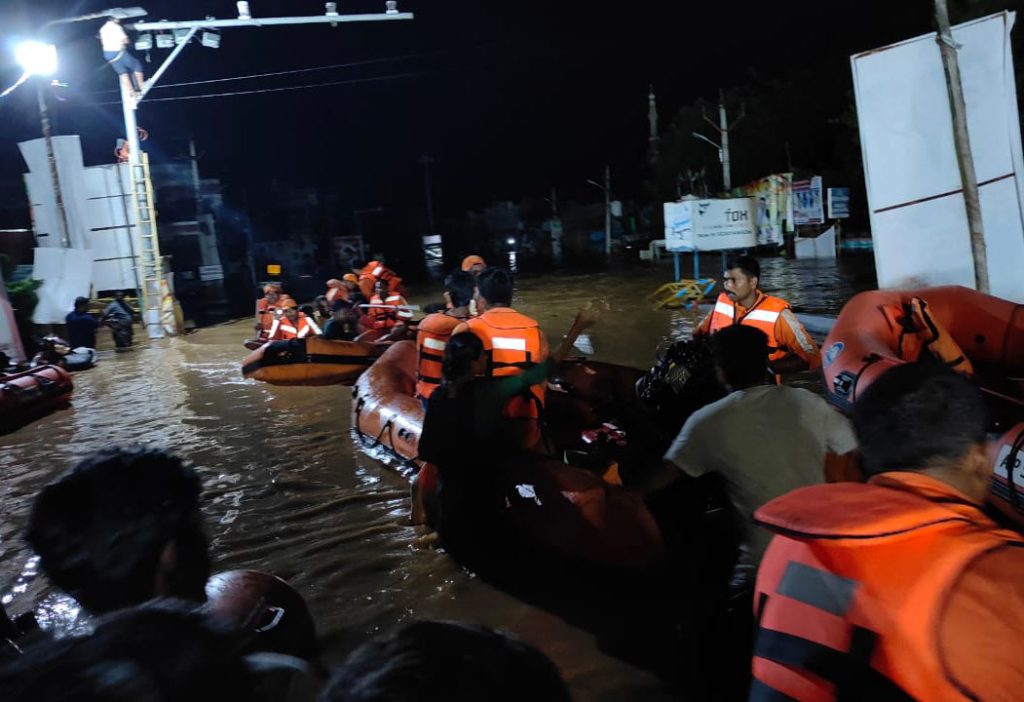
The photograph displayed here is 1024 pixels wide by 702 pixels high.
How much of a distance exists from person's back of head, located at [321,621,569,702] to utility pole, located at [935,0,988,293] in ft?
25.9

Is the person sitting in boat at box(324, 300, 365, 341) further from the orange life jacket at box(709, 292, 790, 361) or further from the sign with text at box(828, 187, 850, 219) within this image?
the sign with text at box(828, 187, 850, 219)

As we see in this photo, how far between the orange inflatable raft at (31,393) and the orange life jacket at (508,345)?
6.74 meters

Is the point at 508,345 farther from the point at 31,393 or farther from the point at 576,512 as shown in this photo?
the point at 31,393

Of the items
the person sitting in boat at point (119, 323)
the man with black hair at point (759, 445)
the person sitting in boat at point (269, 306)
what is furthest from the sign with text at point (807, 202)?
the man with black hair at point (759, 445)

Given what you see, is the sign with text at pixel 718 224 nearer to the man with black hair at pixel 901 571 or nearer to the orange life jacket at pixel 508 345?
the orange life jacket at pixel 508 345

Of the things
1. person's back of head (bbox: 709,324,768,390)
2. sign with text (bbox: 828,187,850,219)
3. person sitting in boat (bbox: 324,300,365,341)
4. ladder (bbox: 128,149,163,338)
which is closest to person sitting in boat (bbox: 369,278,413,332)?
person sitting in boat (bbox: 324,300,365,341)

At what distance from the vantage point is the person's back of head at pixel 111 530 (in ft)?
4.66

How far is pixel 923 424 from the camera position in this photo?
4.67 ft

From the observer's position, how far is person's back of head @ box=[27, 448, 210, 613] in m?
1.42

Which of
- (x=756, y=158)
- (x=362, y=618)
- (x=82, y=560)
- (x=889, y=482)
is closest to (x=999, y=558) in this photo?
(x=889, y=482)

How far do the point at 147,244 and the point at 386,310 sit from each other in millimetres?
7379

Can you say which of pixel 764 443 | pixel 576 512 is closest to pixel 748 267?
pixel 576 512

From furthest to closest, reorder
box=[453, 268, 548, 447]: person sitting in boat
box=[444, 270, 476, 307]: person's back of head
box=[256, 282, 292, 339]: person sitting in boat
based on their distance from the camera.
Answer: box=[256, 282, 292, 339]: person sitting in boat, box=[444, 270, 476, 307]: person's back of head, box=[453, 268, 548, 447]: person sitting in boat

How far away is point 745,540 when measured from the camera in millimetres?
2461
